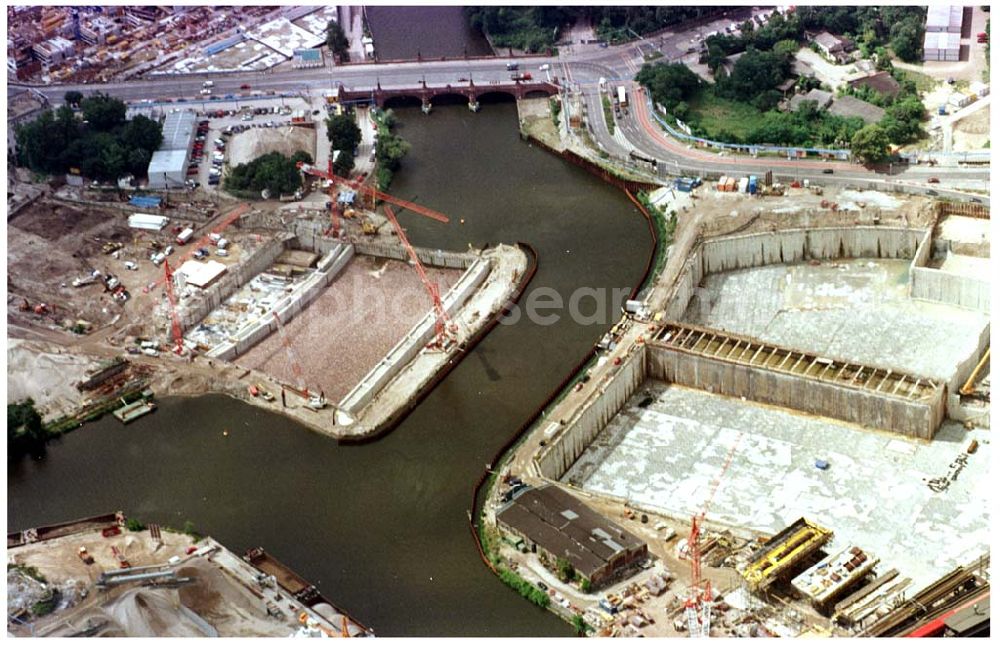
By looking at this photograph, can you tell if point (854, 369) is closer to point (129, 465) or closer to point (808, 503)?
point (808, 503)

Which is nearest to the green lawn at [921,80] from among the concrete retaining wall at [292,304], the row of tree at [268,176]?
the concrete retaining wall at [292,304]

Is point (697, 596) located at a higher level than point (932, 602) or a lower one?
lower

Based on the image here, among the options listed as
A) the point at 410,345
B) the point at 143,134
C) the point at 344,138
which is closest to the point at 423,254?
the point at 410,345

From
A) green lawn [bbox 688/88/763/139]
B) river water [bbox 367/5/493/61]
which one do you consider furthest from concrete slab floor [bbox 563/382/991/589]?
river water [bbox 367/5/493/61]

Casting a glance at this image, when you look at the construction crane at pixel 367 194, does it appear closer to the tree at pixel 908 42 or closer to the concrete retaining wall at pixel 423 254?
the concrete retaining wall at pixel 423 254

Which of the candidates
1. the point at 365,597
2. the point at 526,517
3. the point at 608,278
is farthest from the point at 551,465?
the point at 608,278

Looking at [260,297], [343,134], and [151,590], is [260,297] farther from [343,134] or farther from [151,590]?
[151,590]
